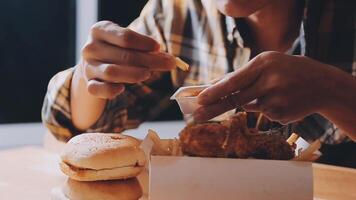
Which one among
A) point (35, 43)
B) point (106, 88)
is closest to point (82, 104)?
point (106, 88)

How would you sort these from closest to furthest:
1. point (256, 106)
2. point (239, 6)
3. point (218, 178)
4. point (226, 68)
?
point (218, 178)
point (256, 106)
point (239, 6)
point (226, 68)

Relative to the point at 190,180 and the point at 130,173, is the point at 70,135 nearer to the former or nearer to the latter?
the point at 130,173

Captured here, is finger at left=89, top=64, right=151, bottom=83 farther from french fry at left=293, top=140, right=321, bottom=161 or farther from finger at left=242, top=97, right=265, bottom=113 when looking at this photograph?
french fry at left=293, top=140, right=321, bottom=161

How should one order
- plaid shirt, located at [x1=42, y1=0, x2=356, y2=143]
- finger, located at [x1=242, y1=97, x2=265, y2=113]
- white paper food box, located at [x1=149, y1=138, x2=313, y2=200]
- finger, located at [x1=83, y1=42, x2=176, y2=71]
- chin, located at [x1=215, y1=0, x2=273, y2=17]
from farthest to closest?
plaid shirt, located at [x1=42, y1=0, x2=356, y2=143], chin, located at [x1=215, y1=0, x2=273, y2=17], finger, located at [x1=83, y1=42, x2=176, y2=71], finger, located at [x1=242, y1=97, x2=265, y2=113], white paper food box, located at [x1=149, y1=138, x2=313, y2=200]

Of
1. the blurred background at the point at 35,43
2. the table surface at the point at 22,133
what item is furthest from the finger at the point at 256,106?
the blurred background at the point at 35,43


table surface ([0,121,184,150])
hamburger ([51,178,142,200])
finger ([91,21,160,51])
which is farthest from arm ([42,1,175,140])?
table surface ([0,121,184,150])

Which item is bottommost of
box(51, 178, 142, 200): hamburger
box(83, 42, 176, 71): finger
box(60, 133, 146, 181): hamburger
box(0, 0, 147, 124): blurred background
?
box(0, 0, 147, 124): blurred background

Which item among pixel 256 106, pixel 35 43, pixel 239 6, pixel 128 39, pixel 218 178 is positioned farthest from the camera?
pixel 35 43

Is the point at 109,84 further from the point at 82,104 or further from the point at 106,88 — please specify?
the point at 82,104
